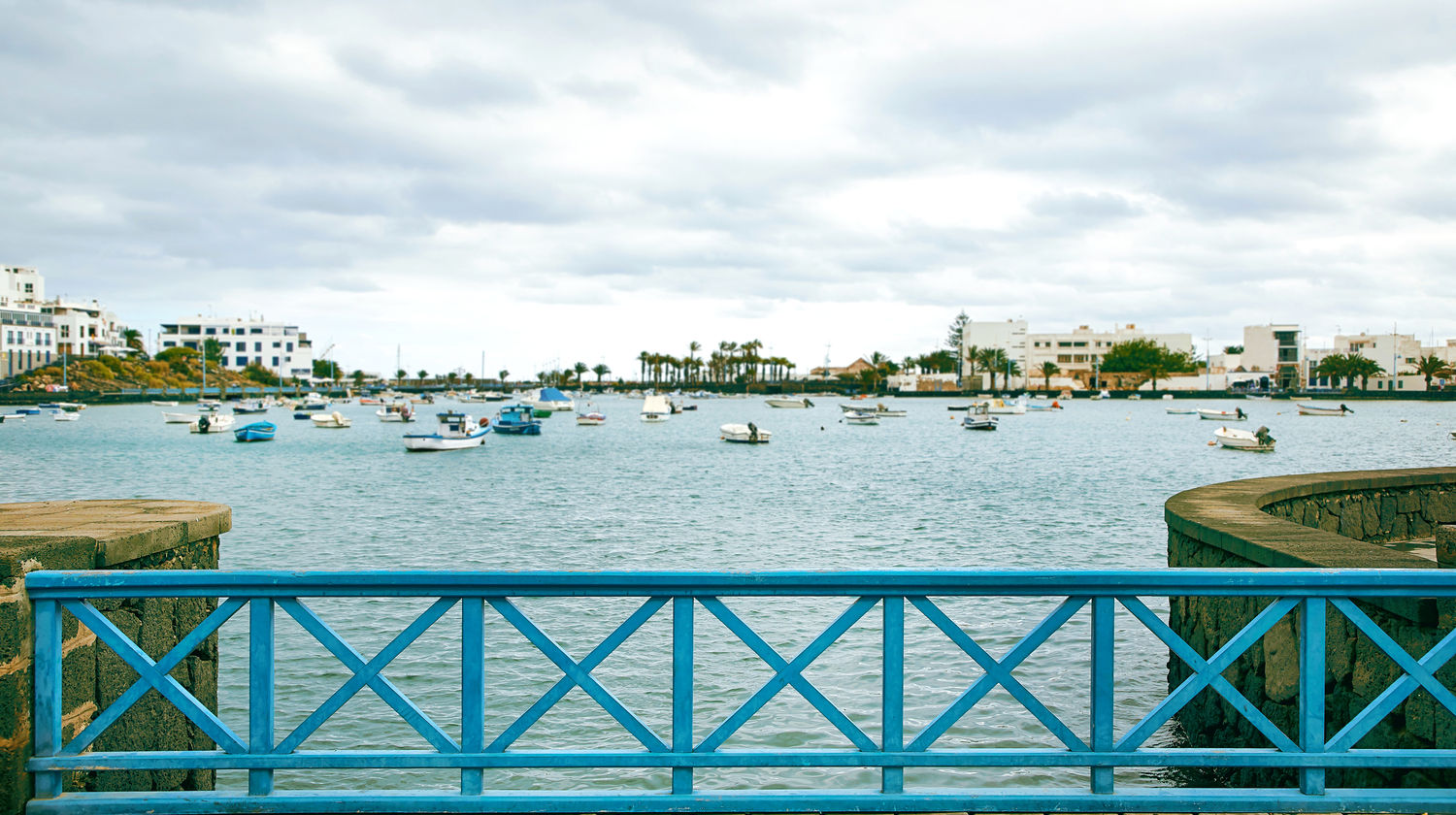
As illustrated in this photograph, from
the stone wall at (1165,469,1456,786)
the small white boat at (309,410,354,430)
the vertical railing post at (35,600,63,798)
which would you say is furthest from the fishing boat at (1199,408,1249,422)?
the vertical railing post at (35,600,63,798)

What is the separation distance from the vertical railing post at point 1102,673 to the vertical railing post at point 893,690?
86 centimetres

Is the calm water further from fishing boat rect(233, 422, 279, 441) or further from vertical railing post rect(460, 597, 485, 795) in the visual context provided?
vertical railing post rect(460, 597, 485, 795)

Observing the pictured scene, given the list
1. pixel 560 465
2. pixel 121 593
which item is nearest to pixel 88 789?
pixel 121 593

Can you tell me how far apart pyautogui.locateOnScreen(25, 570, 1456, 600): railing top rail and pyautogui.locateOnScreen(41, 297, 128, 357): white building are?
664ft

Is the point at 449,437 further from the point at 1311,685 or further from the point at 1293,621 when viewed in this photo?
the point at 1311,685

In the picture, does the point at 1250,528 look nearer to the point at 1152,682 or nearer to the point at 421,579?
the point at 1152,682

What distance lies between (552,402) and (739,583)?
5640 inches

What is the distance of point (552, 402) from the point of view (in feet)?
475

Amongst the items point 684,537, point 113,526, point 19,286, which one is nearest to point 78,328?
point 19,286

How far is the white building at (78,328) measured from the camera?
17612 cm

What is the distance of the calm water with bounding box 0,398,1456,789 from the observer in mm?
11242

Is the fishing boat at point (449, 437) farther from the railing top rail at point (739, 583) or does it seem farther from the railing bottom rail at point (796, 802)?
the railing top rail at point (739, 583)

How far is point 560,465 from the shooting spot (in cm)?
5491

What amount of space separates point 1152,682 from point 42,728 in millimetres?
11458
